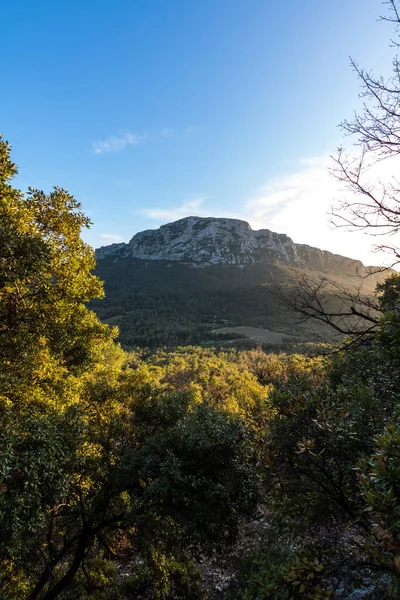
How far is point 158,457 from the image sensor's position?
9484 millimetres

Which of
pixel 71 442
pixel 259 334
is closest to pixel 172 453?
pixel 71 442

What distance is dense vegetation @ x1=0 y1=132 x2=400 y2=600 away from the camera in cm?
515

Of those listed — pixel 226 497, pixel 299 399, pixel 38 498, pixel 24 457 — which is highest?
pixel 299 399

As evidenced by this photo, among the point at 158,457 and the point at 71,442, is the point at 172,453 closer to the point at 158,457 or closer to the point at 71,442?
the point at 158,457

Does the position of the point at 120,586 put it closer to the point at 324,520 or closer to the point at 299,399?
the point at 324,520

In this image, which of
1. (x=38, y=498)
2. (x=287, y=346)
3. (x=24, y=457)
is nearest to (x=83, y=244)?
(x=24, y=457)

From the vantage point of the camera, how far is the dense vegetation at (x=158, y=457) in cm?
515

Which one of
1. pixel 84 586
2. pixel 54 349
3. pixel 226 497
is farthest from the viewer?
pixel 84 586

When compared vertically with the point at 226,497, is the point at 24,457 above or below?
above

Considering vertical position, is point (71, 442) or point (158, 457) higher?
point (71, 442)

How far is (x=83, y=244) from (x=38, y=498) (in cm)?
806

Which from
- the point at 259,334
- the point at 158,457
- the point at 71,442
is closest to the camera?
the point at 71,442

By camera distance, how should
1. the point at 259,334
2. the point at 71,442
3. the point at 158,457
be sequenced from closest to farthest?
1. the point at 71,442
2. the point at 158,457
3. the point at 259,334

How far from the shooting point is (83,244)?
11.1 metres
